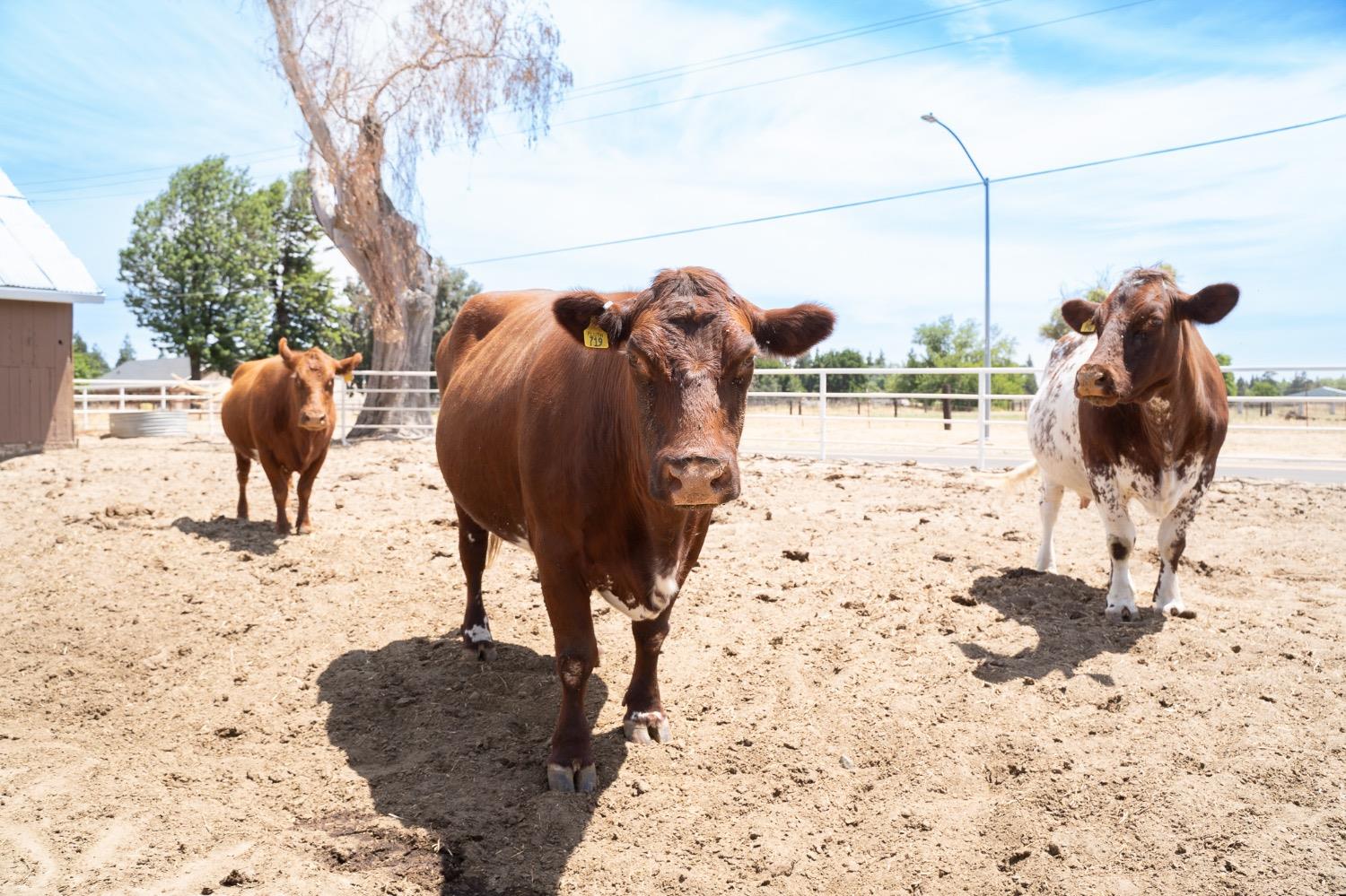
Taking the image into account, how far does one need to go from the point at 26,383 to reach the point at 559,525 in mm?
14733

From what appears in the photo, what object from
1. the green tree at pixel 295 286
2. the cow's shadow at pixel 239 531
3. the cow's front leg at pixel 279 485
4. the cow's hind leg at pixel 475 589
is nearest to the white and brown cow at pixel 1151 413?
the cow's hind leg at pixel 475 589

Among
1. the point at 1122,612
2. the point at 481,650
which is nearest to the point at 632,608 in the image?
the point at 481,650

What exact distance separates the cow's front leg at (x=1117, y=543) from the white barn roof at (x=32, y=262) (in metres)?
15.5

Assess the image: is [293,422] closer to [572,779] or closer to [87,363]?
[572,779]

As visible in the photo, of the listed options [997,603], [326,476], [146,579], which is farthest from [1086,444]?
[326,476]

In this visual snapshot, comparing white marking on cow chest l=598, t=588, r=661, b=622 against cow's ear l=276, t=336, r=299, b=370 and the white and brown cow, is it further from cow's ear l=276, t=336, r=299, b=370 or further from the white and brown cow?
cow's ear l=276, t=336, r=299, b=370

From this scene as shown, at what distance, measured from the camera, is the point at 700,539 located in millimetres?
3848

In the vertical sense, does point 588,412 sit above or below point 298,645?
above

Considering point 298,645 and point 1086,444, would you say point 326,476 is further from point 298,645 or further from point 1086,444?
point 1086,444

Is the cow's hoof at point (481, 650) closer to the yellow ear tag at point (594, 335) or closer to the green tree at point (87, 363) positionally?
the yellow ear tag at point (594, 335)

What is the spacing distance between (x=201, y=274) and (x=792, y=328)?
45.5 metres

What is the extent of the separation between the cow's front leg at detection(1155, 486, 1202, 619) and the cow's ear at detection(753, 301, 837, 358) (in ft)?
9.94

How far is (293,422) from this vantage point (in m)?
8.16

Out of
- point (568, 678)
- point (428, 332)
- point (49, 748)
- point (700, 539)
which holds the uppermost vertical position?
point (428, 332)
